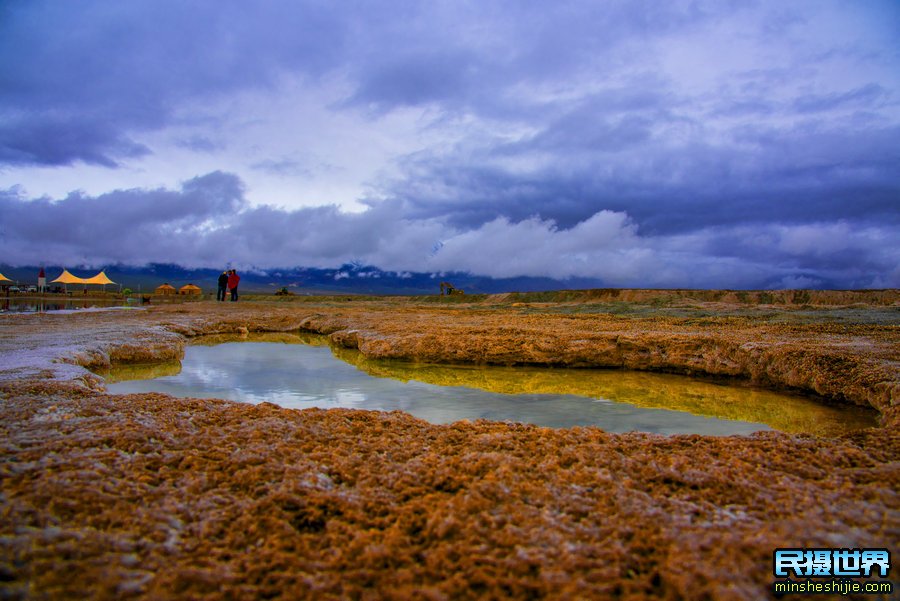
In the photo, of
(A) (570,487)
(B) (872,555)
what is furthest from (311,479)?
(B) (872,555)

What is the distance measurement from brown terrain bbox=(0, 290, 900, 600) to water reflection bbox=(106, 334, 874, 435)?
1254 millimetres

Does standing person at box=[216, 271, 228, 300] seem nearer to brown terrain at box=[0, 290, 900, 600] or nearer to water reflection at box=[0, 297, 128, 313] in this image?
water reflection at box=[0, 297, 128, 313]

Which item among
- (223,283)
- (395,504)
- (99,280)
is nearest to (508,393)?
(395,504)

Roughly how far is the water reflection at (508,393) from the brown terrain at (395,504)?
49.4 inches

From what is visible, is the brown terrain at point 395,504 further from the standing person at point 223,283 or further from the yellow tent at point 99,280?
the yellow tent at point 99,280

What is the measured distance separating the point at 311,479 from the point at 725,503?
149cm

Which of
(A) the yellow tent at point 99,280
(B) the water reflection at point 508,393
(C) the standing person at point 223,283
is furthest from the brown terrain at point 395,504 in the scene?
(A) the yellow tent at point 99,280

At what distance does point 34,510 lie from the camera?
5.05ft

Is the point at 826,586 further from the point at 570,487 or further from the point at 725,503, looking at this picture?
the point at 570,487

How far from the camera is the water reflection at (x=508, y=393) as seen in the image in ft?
13.2

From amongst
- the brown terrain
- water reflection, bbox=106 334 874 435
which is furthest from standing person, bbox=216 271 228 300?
the brown terrain

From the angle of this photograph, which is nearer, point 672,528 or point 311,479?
point 672,528

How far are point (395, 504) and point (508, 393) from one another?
11.1 ft

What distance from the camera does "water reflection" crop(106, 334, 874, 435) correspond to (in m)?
4.02
